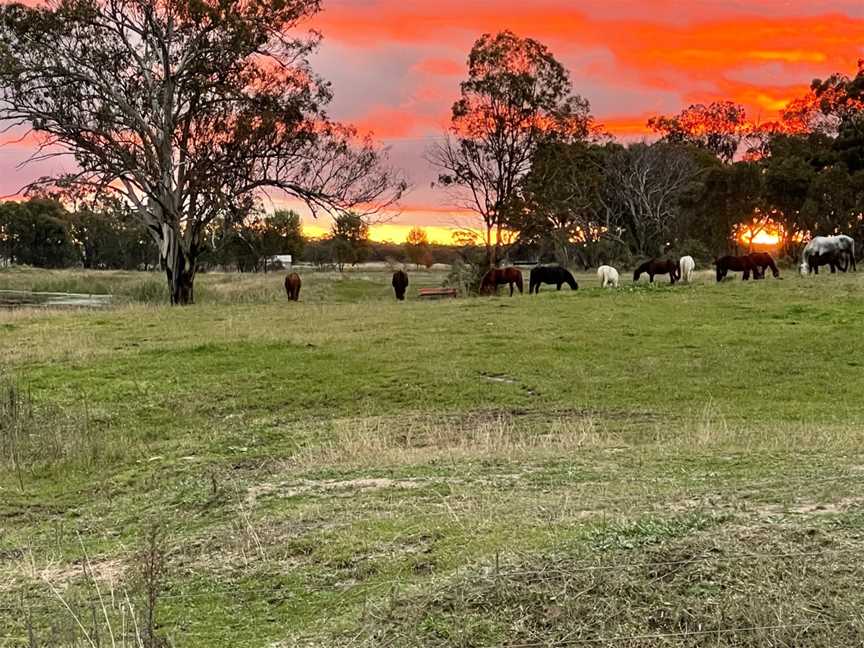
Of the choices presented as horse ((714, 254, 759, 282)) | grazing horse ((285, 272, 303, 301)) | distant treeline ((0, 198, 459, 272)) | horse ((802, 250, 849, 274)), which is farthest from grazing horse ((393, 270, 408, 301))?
distant treeline ((0, 198, 459, 272))

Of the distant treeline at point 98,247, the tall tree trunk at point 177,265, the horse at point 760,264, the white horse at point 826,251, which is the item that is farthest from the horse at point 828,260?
the distant treeline at point 98,247

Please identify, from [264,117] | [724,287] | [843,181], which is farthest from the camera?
[843,181]

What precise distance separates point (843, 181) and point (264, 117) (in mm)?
32505

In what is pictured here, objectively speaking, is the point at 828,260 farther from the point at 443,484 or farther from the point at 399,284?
the point at 443,484

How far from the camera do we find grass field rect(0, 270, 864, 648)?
3.99 m

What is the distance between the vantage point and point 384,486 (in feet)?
23.5

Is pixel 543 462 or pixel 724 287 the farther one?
pixel 724 287

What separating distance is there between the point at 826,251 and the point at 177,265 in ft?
81.3

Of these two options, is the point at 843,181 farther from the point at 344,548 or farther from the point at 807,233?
the point at 344,548

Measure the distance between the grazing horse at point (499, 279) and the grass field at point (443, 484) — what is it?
1189cm

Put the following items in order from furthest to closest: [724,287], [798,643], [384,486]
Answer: [724,287]
[384,486]
[798,643]

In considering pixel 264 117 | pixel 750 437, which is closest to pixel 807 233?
pixel 264 117

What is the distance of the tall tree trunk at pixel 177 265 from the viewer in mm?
32250

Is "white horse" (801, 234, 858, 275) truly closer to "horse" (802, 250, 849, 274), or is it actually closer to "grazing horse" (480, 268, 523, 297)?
"horse" (802, 250, 849, 274)
